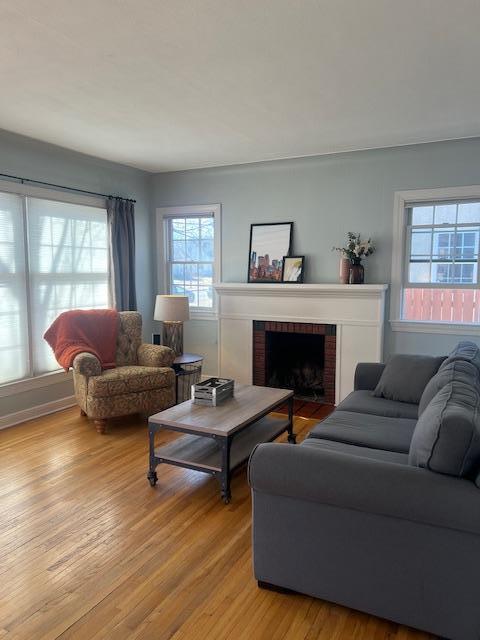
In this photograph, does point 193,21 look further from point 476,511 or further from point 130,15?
point 476,511

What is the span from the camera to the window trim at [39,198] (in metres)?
4.21

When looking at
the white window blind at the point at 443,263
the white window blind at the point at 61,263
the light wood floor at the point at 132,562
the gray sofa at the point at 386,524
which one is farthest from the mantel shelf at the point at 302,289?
the gray sofa at the point at 386,524

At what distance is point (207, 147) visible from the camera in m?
4.58

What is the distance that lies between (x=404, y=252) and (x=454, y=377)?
7.99 ft

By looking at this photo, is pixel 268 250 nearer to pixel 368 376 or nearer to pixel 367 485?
pixel 368 376

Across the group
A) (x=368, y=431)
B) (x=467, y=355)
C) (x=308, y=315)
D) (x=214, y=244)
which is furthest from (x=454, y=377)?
(x=214, y=244)

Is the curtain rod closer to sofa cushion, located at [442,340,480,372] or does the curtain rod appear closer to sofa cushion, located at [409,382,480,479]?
sofa cushion, located at [442,340,480,372]

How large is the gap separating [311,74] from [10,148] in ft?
9.13

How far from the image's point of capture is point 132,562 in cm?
231

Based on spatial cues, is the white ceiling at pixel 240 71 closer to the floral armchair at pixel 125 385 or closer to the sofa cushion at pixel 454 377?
the sofa cushion at pixel 454 377

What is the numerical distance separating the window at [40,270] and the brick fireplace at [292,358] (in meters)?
1.89

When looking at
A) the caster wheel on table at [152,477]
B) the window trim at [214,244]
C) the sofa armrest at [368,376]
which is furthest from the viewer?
the window trim at [214,244]

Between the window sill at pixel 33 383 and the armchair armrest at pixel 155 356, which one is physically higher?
the armchair armrest at pixel 155 356

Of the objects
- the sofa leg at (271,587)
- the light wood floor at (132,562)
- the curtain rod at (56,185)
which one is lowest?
the light wood floor at (132,562)
